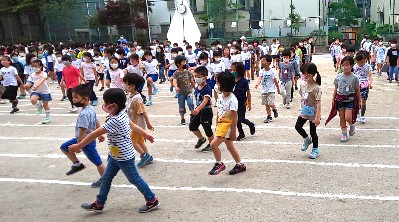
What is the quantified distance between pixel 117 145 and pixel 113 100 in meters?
0.54

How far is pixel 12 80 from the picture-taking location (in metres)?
11.6

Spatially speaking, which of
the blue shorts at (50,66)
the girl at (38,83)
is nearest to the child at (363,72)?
the girl at (38,83)

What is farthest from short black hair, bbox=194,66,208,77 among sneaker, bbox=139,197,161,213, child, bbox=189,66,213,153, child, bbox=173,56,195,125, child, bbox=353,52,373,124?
child, bbox=353,52,373,124

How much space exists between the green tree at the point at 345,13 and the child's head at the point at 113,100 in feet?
121

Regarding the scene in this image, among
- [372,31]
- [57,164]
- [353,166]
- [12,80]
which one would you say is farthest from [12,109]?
[372,31]

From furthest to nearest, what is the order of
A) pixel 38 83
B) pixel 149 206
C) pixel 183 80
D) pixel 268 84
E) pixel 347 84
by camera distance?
pixel 38 83 → pixel 268 84 → pixel 183 80 → pixel 347 84 → pixel 149 206

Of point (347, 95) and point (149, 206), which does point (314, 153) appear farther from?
point (149, 206)

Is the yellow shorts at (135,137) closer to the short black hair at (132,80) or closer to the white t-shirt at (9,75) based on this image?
the short black hair at (132,80)

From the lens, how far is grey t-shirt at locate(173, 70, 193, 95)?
8.65 m

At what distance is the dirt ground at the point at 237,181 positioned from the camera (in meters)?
4.70

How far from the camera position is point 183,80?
870 cm

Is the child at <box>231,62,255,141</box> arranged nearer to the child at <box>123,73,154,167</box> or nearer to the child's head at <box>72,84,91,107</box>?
the child at <box>123,73,154,167</box>

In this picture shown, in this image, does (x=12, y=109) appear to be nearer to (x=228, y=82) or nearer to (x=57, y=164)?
(x=57, y=164)

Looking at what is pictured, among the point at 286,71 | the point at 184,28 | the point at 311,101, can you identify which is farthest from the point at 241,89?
the point at 184,28
